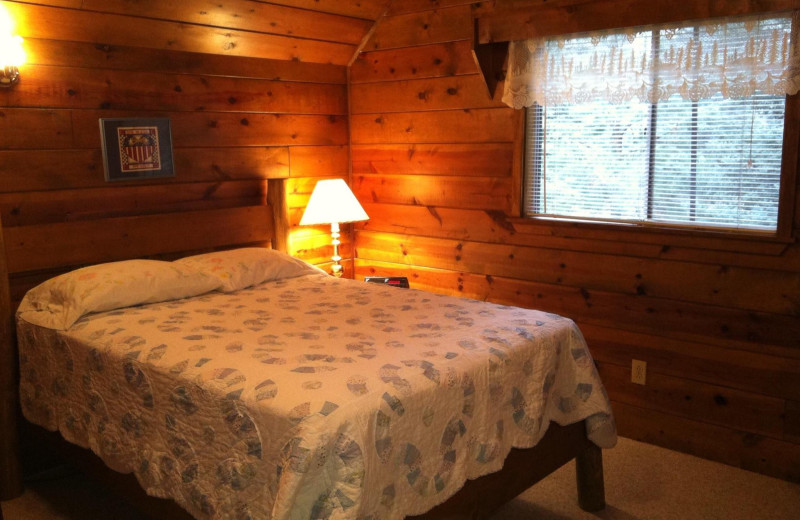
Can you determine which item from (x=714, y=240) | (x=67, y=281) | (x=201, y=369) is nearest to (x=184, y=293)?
(x=67, y=281)

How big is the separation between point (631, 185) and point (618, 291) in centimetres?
48

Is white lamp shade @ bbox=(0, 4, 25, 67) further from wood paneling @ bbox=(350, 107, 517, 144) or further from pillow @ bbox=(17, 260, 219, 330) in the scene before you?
wood paneling @ bbox=(350, 107, 517, 144)

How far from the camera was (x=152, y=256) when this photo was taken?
11.0 ft

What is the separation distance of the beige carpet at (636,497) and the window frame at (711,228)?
930 mm

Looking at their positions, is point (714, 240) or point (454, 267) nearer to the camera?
point (714, 240)

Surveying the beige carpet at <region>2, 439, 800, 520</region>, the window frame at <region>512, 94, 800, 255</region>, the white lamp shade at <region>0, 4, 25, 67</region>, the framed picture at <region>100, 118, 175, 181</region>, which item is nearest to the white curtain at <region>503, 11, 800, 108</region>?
the window frame at <region>512, 94, 800, 255</region>

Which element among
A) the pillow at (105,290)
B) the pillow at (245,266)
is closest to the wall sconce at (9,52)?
the pillow at (105,290)

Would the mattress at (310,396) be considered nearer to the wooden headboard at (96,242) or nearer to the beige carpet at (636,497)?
the wooden headboard at (96,242)

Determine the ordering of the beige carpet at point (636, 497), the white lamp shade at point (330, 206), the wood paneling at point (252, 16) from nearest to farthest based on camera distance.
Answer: the beige carpet at point (636, 497), the wood paneling at point (252, 16), the white lamp shade at point (330, 206)

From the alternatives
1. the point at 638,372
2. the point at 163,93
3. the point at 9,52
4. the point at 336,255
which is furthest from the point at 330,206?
the point at 638,372

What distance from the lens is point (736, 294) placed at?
292 centimetres

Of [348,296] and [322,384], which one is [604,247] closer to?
[348,296]

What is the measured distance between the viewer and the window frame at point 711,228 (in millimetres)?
2699

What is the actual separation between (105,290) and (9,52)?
100 centimetres
